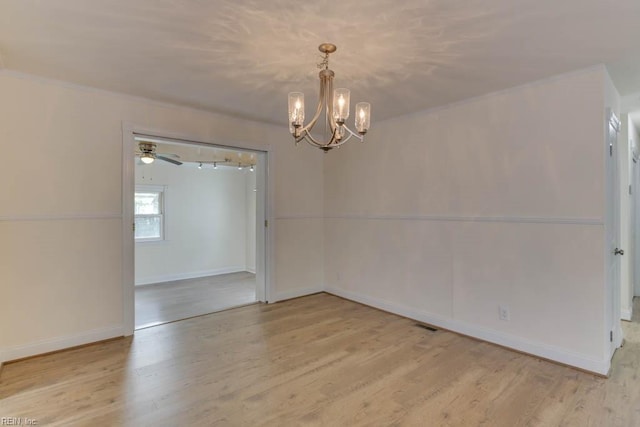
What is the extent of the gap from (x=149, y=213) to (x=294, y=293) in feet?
10.9

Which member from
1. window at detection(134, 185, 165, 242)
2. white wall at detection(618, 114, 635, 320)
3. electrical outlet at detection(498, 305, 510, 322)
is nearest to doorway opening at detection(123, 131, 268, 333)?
window at detection(134, 185, 165, 242)

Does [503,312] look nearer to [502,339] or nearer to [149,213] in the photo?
[502,339]

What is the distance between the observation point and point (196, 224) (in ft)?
21.3

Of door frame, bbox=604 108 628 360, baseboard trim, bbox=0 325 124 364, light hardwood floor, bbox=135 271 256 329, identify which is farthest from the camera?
light hardwood floor, bbox=135 271 256 329

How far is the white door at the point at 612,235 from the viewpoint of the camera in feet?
8.49

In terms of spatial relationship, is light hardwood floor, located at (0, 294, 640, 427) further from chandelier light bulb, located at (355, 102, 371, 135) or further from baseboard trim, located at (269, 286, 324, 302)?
chandelier light bulb, located at (355, 102, 371, 135)

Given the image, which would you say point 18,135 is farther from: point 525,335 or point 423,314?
point 525,335

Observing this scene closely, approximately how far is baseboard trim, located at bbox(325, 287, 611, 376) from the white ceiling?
2324 millimetres

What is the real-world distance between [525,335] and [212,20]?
3516 millimetres

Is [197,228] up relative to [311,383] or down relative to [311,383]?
up

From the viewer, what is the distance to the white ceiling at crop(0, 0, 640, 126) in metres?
1.82

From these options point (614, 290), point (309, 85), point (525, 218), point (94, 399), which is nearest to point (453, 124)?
point (525, 218)

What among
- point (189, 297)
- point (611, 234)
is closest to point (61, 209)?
point (189, 297)

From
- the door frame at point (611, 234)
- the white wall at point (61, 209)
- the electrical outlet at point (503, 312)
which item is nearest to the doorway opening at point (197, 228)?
the white wall at point (61, 209)
